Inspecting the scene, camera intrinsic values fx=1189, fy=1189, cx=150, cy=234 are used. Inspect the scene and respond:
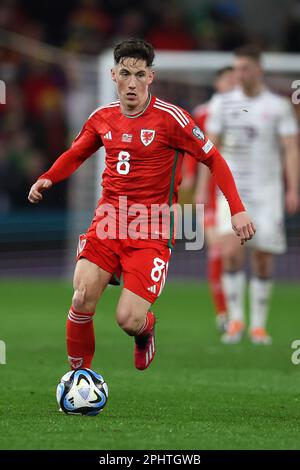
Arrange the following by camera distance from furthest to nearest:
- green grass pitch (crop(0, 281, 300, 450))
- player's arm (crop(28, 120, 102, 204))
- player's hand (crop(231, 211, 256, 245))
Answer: player's arm (crop(28, 120, 102, 204)) < player's hand (crop(231, 211, 256, 245)) < green grass pitch (crop(0, 281, 300, 450))

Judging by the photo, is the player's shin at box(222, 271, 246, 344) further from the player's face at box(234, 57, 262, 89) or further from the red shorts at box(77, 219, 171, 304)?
the red shorts at box(77, 219, 171, 304)

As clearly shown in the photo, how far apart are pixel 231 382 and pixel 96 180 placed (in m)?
7.53

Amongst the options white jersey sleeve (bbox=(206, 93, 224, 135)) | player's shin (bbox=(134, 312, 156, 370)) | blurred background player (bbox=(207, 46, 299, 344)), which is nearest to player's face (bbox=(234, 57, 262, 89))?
blurred background player (bbox=(207, 46, 299, 344))

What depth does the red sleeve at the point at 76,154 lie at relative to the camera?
22.5ft

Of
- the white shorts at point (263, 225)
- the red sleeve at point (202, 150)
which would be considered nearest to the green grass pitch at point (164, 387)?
the white shorts at point (263, 225)

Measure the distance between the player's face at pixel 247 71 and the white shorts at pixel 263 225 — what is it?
1091mm

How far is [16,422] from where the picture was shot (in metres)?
6.03

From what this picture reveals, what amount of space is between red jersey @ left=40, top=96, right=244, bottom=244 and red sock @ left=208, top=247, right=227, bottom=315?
15.1ft

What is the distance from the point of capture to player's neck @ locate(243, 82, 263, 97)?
34.8 ft

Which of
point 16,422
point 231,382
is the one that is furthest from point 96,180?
point 16,422

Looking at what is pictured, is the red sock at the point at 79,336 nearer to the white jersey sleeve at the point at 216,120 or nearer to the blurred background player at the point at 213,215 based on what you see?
the white jersey sleeve at the point at 216,120

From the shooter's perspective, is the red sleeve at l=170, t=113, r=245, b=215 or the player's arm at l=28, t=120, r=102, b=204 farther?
the player's arm at l=28, t=120, r=102, b=204

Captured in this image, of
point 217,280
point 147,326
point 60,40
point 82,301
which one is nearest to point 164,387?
point 147,326
